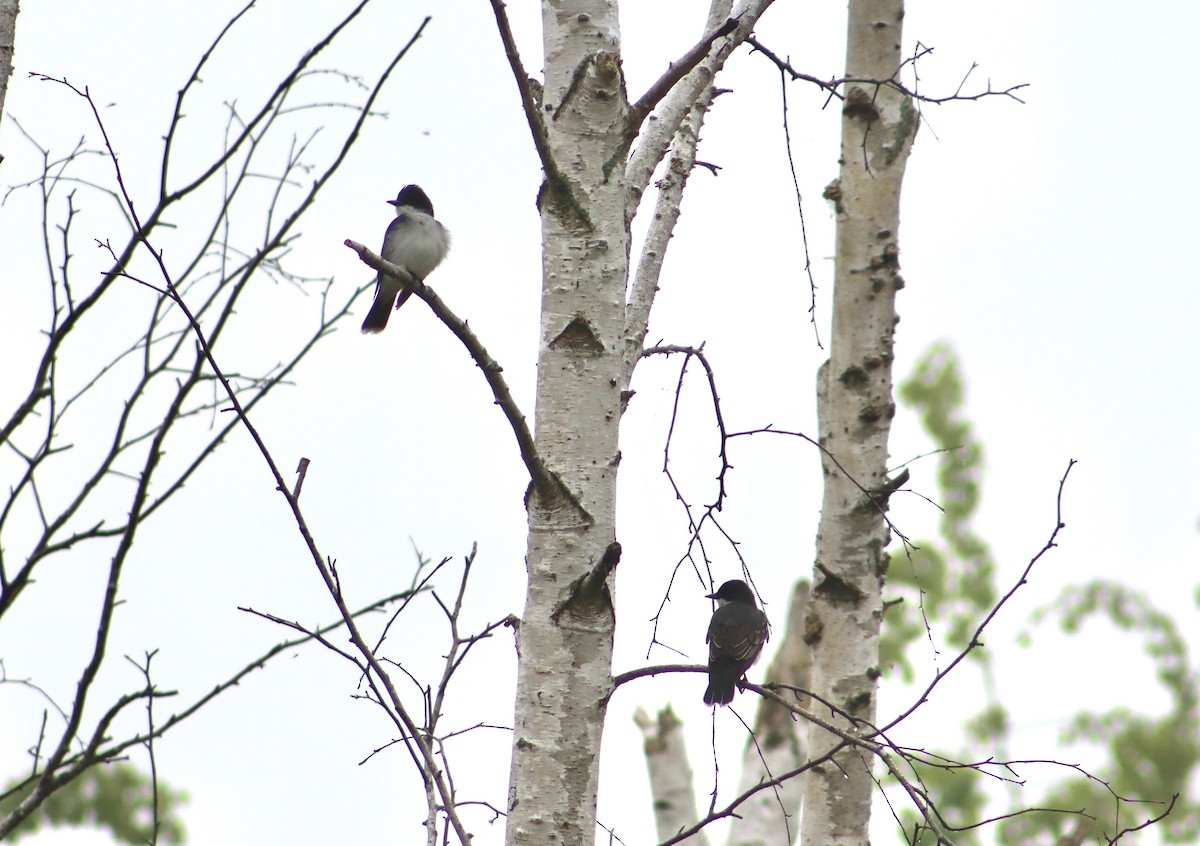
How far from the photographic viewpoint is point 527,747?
248cm

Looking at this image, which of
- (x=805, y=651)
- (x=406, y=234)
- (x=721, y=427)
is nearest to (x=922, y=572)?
(x=805, y=651)

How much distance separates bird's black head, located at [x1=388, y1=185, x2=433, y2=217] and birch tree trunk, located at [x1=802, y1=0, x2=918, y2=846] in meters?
2.68

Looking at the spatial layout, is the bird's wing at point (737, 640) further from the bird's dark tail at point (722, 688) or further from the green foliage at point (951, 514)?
the green foliage at point (951, 514)

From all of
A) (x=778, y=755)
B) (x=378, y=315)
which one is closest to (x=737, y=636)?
(x=378, y=315)

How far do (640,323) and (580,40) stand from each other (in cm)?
76

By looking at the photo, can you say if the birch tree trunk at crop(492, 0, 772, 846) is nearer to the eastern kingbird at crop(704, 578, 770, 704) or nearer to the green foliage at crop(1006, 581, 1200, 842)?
the eastern kingbird at crop(704, 578, 770, 704)

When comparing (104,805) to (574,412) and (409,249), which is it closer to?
(409,249)

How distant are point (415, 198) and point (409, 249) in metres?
0.72

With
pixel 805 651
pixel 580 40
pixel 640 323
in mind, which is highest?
pixel 805 651

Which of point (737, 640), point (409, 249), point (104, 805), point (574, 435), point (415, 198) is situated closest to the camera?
point (574, 435)

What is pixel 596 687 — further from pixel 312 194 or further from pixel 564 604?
pixel 312 194

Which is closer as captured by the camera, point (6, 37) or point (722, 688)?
point (6, 37)

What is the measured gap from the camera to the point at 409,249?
603 centimetres

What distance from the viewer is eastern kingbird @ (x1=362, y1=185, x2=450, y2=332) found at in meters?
5.88
